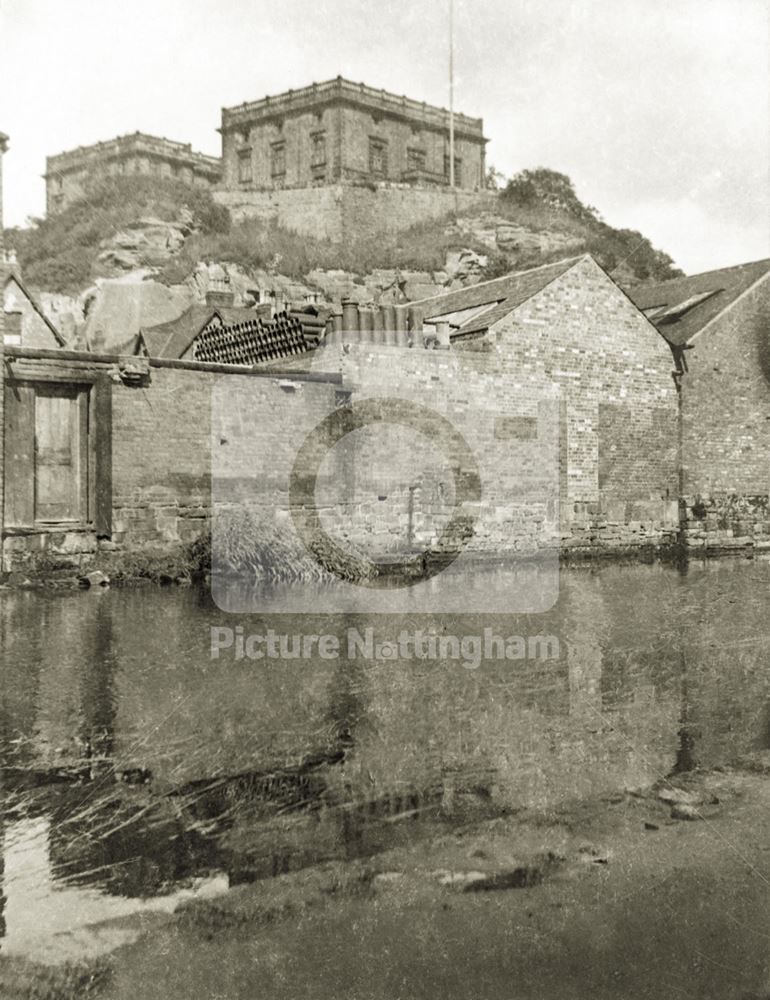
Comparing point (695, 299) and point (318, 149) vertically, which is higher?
point (318, 149)

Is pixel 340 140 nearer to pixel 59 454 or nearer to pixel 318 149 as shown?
pixel 318 149

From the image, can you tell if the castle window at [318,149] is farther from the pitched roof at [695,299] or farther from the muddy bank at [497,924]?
the muddy bank at [497,924]

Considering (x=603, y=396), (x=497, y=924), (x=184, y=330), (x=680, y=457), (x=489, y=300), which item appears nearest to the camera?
(x=497, y=924)

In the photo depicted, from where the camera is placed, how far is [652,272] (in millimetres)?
47188

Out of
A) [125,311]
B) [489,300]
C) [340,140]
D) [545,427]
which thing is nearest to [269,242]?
[340,140]

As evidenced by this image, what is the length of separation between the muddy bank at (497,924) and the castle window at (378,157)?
52.7 metres

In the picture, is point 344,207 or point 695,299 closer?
point 695,299

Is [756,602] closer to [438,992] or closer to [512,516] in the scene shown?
[512,516]

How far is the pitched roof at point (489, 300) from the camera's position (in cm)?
1928

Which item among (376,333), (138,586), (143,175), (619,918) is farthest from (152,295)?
(619,918)

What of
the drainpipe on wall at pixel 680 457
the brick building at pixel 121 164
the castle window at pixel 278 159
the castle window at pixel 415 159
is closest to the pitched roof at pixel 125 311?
the castle window at pixel 278 159

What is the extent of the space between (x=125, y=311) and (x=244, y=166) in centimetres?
2205

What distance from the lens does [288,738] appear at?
6.42 meters

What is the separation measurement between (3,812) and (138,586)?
9.19 m
